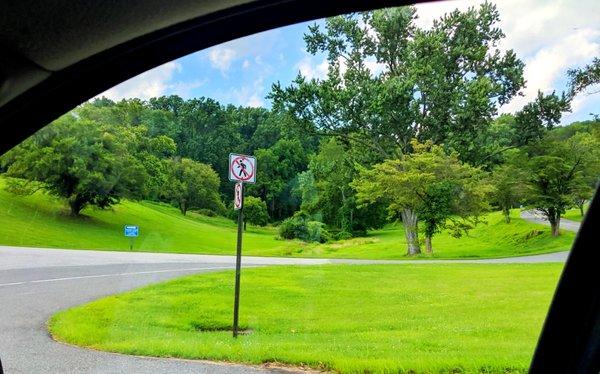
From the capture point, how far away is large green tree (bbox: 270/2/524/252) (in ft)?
12.2

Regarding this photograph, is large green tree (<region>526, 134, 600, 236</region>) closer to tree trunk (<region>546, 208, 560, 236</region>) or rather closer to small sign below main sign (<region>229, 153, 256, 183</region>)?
tree trunk (<region>546, 208, 560, 236</region>)

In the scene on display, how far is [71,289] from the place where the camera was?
240 inches

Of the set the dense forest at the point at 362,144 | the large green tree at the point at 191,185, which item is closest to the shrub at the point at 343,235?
the dense forest at the point at 362,144

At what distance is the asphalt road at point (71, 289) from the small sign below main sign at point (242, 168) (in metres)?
1.25

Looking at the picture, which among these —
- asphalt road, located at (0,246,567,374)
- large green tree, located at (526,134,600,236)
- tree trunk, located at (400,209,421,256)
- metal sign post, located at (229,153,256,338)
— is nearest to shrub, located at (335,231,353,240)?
asphalt road, located at (0,246,567,374)

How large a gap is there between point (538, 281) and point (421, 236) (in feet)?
8.60

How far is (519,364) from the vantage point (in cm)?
324

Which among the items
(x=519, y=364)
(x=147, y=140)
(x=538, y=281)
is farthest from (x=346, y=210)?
(x=147, y=140)

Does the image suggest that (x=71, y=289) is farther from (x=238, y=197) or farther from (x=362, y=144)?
(x=362, y=144)

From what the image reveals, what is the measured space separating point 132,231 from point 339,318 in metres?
3.16

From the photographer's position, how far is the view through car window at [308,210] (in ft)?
7.05

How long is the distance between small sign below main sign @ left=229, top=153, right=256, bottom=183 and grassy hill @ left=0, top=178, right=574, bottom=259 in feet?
1.32

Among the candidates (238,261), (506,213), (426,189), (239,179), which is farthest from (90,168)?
(426,189)

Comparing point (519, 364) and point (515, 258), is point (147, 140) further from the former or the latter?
point (515, 258)
